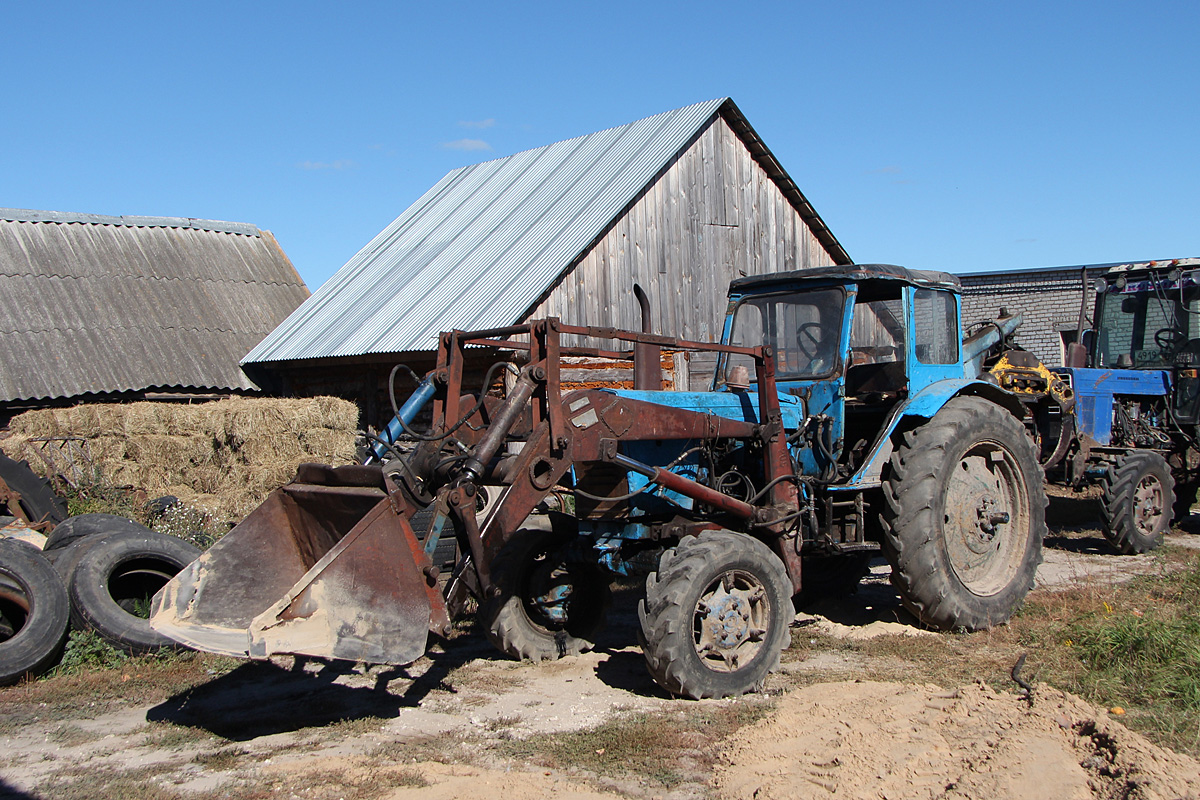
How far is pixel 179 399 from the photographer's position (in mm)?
15719

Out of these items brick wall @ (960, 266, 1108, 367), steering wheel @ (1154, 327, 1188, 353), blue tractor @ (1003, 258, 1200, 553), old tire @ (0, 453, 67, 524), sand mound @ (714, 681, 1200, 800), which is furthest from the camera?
brick wall @ (960, 266, 1108, 367)

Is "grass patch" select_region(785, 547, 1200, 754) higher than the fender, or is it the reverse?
the fender

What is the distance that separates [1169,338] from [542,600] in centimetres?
863

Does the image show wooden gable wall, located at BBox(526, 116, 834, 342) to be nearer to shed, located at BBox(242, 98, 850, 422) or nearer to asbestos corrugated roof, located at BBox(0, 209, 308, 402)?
shed, located at BBox(242, 98, 850, 422)

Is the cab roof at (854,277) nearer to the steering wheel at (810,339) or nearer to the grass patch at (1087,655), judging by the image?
the steering wheel at (810,339)

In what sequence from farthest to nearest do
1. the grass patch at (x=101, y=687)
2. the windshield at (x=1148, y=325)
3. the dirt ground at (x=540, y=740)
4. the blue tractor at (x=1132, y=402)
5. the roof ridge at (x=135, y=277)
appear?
the roof ridge at (x=135, y=277), the windshield at (x=1148, y=325), the blue tractor at (x=1132, y=402), the grass patch at (x=101, y=687), the dirt ground at (x=540, y=740)

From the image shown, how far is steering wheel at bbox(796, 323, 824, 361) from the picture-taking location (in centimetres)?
684

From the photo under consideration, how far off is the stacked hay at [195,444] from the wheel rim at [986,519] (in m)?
7.92

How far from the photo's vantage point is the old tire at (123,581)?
21.4 feet

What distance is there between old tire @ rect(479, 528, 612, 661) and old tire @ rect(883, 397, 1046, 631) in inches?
81.3

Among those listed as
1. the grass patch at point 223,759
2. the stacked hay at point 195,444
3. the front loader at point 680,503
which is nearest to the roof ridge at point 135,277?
the stacked hay at point 195,444

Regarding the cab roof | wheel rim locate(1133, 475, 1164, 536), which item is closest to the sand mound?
the cab roof

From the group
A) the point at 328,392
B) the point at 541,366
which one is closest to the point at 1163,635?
the point at 541,366

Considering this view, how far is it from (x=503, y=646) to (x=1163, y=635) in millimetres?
3995
